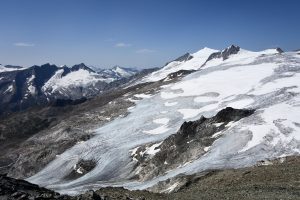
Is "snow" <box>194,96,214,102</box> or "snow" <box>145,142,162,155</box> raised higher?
"snow" <box>194,96,214,102</box>

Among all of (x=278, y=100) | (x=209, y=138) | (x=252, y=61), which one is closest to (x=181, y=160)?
(x=209, y=138)

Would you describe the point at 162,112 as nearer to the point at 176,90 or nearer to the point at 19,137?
the point at 176,90

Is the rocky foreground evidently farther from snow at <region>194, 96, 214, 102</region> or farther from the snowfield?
snow at <region>194, 96, 214, 102</region>

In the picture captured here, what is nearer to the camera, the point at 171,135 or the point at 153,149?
the point at 171,135

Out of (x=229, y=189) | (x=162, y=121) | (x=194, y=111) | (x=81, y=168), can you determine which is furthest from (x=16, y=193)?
(x=194, y=111)

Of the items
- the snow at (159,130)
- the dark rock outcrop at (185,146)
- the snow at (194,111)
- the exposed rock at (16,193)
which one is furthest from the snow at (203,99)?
the exposed rock at (16,193)

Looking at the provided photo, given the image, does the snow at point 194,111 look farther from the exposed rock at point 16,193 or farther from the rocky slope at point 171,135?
the exposed rock at point 16,193

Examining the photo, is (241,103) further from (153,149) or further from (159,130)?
(153,149)

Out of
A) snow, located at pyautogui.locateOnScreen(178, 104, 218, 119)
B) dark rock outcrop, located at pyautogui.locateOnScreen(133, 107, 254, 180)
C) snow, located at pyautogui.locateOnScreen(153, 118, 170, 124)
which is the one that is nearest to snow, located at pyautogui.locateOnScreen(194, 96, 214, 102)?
snow, located at pyautogui.locateOnScreen(178, 104, 218, 119)
